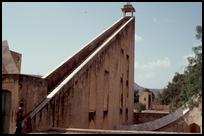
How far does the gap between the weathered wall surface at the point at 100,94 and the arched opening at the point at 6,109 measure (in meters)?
0.68

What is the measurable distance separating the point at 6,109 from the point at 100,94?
17.9 feet

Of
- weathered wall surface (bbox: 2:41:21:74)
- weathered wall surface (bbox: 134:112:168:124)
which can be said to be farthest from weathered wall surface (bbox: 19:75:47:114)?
weathered wall surface (bbox: 134:112:168:124)

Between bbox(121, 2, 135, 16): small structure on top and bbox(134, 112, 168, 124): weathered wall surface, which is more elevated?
bbox(121, 2, 135, 16): small structure on top

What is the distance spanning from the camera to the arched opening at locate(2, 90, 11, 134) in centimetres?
839

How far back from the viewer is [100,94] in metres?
13.4

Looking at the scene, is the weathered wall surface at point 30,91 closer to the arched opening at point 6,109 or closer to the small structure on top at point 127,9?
the arched opening at point 6,109

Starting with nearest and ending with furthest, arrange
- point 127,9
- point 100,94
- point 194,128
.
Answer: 1. point 100,94
2. point 194,128
3. point 127,9

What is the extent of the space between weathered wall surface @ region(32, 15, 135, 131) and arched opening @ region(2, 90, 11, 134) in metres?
0.68

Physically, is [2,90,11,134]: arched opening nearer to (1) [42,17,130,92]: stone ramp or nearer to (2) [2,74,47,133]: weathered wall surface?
(2) [2,74,47,133]: weathered wall surface

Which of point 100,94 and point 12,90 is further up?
point 12,90

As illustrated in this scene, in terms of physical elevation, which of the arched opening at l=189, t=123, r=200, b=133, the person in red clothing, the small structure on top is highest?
the small structure on top

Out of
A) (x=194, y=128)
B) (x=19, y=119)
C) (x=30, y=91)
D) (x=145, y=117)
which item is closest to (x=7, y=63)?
(x=30, y=91)

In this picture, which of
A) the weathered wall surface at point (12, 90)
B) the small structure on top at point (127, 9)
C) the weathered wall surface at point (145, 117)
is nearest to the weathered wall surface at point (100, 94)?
the weathered wall surface at point (12, 90)

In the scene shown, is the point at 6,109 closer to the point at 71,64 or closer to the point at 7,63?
the point at 7,63
